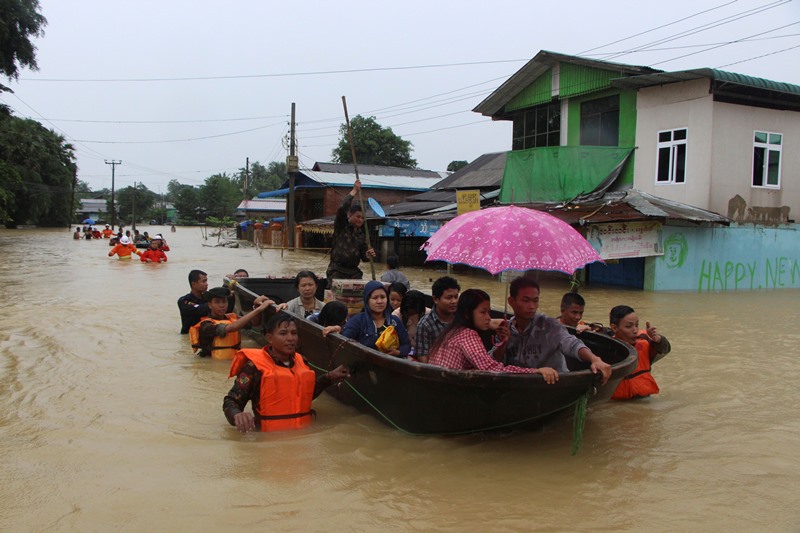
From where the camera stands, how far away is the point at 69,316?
10.8 metres

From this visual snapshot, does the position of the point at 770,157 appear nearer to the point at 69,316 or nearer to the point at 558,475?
the point at 558,475

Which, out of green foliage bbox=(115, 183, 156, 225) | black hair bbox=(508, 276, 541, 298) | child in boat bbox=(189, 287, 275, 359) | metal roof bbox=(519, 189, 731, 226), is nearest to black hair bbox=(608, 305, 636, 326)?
black hair bbox=(508, 276, 541, 298)

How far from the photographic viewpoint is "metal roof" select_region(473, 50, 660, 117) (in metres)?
16.2

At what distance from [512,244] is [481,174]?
21.0 meters

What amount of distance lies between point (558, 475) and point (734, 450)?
157 centimetres

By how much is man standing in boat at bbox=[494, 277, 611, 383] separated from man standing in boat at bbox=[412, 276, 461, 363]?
413 mm

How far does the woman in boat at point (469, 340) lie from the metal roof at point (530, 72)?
13.7 m

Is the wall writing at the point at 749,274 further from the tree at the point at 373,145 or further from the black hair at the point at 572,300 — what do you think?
the tree at the point at 373,145

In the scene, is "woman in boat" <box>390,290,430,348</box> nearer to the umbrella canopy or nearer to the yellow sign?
the umbrella canopy

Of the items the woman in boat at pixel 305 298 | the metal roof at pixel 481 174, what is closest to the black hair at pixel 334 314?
the woman in boat at pixel 305 298

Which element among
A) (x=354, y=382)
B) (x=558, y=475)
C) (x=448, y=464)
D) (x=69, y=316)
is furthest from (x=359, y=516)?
(x=69, y=316)

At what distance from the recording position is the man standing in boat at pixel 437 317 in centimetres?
488

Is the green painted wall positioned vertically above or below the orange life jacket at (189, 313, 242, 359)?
above

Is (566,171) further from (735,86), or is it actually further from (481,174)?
(481,174)
